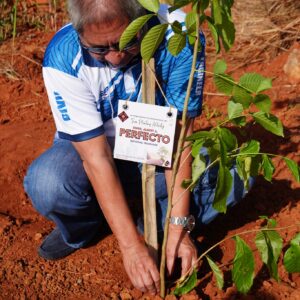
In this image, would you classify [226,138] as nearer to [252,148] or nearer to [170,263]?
[252,148]

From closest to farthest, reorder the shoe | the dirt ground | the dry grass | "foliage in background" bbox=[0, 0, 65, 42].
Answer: the dirt ground < the shoe < the dry grass < "foliage in background" bbox=[0, 0, 65, 42]

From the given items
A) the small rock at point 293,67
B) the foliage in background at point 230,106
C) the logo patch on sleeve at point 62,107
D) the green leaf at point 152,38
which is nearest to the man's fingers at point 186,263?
the foliage in background at point 230,106

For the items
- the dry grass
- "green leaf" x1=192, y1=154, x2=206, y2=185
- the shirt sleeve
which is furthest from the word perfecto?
the dry grass

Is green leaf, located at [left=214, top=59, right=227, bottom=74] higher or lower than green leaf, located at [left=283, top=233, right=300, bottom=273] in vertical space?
higher

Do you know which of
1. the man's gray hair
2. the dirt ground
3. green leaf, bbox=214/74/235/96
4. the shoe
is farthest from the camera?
the shoe

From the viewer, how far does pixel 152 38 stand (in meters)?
1.18

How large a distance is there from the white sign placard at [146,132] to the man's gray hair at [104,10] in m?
0.27

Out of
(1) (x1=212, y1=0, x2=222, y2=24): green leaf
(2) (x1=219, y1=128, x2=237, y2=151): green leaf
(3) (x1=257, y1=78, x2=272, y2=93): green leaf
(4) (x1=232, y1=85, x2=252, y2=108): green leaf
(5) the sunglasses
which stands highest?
(1) (x1=212, y1=0, x2=222, y2=24): green leaf

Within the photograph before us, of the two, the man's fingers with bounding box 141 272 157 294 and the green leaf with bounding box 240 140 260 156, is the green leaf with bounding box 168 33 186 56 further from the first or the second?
the man's fingers with bounding box 141 272 157 294

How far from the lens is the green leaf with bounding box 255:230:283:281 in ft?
4.29

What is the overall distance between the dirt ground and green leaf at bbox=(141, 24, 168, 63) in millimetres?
870

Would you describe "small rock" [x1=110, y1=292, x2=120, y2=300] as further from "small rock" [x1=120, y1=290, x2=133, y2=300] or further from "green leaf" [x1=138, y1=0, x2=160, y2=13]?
"green leaf" [x1=138, y1=0, x2=160, y2=13]

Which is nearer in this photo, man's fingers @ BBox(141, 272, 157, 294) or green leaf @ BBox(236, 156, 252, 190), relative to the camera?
green leaf @ BBox(236, 156, 252, 190)

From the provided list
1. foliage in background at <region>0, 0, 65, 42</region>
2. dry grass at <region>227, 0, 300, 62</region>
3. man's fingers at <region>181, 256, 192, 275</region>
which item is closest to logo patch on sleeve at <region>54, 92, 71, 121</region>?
man's fingers at <region>181, 256, 192, 275</region>
